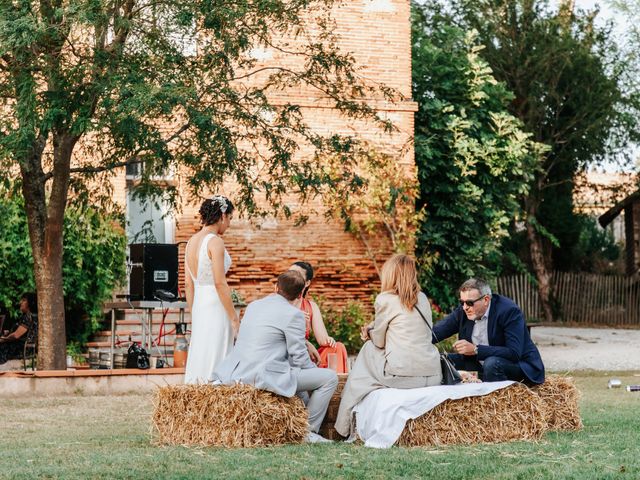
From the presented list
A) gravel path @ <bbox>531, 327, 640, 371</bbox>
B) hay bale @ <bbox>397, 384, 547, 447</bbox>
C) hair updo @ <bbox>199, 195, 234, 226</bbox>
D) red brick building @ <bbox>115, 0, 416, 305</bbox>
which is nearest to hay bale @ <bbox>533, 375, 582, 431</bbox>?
hay bale @ <bbox>397, 384, 547, 447</bbox>

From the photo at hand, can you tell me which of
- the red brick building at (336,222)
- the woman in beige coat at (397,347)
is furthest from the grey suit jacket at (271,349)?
the red brick building at (336,222)

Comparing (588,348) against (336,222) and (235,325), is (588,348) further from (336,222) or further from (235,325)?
(235,325)

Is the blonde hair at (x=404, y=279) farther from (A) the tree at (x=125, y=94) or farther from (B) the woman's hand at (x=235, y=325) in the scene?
(A) the tree at (x=125, y=94)

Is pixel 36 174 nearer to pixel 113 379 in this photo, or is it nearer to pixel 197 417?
pixel 113 379

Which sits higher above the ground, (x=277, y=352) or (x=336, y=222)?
(x=336, y=222)

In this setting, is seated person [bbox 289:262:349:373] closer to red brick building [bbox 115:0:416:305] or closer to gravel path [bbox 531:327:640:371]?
gravel path [bbox 531:327:640:371]

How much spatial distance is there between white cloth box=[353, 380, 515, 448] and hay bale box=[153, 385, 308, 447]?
54 centimetres

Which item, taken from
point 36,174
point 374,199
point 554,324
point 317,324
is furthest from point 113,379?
point 554,324

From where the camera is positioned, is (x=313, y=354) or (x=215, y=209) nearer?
(x=215, y=209)

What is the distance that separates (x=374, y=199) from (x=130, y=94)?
935 centimetres

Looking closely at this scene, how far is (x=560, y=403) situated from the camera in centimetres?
923

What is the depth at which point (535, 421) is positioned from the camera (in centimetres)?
859

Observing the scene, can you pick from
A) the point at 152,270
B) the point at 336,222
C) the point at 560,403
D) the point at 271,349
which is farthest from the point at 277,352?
the point at 336,222

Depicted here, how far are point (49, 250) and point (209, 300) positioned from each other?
19.0 ft
